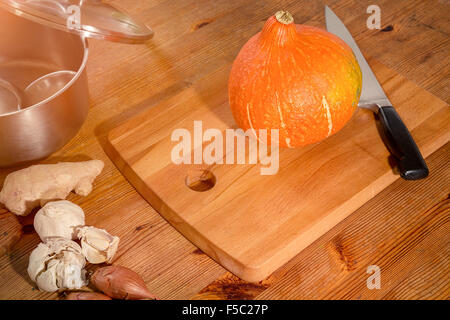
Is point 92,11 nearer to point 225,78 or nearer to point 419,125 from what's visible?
point 225,78

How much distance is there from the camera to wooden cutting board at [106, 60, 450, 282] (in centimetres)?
89

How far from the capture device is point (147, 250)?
0.92 meters

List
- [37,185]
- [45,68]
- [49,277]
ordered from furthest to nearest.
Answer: [45,68], [37,185], [49,277]

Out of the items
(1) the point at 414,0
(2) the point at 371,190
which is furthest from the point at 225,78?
(1) the point at 414,0

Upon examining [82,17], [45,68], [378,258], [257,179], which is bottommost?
[378,258]

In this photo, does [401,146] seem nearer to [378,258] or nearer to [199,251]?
[378,258]

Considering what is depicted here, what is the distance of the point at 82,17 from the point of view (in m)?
0.96

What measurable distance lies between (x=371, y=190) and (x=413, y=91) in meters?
0.27

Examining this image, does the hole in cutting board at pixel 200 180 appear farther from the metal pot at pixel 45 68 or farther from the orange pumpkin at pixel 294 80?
the metal pot at pixel 45 68

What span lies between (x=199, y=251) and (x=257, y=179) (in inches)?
6.6

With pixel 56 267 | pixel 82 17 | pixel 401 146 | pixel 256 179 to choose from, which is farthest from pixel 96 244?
pixel 401 146

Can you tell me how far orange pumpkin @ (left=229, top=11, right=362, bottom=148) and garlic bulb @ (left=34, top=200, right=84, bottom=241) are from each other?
13.6 inches

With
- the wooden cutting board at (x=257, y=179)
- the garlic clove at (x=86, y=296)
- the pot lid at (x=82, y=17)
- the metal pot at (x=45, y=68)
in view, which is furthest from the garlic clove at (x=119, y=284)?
the pot lid at (x=82, y=17)
